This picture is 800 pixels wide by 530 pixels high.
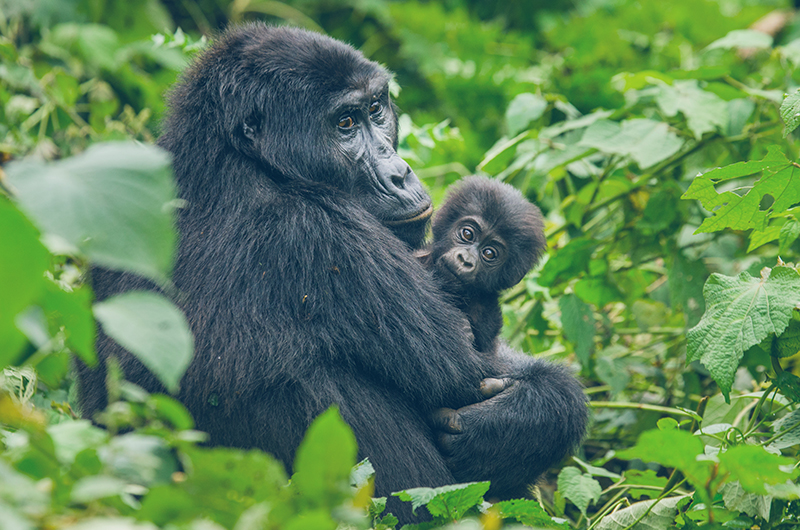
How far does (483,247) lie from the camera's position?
3000 millimetres

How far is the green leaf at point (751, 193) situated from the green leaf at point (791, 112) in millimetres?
75

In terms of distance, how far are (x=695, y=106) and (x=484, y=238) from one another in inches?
51.4

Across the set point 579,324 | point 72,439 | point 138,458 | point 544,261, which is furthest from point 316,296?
point 544,261

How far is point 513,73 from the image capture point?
20.1 feet

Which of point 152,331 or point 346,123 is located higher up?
point 346,123

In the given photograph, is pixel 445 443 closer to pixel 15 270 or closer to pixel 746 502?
pixel 746 502

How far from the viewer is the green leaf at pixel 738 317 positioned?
7.01ft

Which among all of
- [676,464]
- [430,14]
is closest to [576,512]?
[676,464]

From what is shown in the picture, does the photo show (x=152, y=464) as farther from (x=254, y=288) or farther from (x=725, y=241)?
(x=725, y=241)

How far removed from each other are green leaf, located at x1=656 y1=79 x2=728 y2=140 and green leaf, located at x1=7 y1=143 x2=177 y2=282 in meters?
2.80

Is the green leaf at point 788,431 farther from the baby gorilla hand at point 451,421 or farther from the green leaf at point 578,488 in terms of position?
the baby gorilla hand at point 451,421

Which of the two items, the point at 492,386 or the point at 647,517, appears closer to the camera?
the point at 647,517

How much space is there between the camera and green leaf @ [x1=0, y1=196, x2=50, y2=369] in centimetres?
104

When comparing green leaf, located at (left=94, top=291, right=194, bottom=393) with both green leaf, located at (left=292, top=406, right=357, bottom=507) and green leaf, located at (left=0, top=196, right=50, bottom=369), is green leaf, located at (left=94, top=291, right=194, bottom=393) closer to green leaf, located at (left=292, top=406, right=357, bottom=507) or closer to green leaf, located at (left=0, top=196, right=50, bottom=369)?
green leaf, located at (left=0, top=196, right=50, bottom=369)
